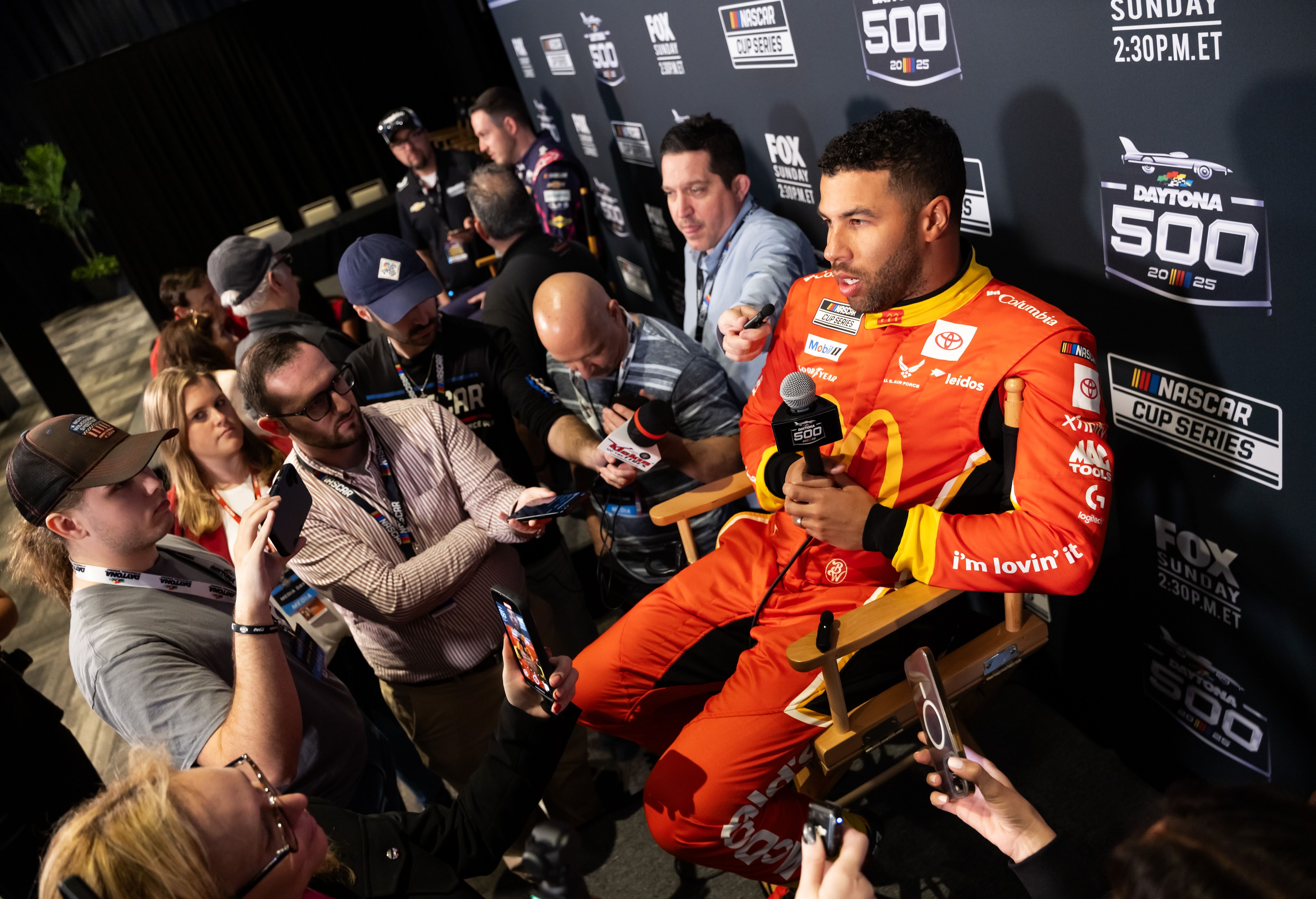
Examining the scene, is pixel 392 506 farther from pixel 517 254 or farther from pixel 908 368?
pixel 517 254

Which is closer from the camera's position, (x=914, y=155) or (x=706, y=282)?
(x=914, y=155)

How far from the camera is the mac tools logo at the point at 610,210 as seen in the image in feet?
16.3

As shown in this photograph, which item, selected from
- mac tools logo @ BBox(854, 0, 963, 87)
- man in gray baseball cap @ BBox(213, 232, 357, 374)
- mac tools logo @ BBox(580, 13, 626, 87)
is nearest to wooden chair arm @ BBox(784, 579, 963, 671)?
mac tools logo @ BBox(854, 0, 963, 87)

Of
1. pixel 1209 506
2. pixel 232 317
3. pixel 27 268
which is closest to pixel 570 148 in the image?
pixel 232 317

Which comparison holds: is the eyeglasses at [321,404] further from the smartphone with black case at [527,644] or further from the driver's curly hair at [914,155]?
the driver's curly hair at [914,155]

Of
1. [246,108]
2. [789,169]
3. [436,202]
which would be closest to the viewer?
[789,169]

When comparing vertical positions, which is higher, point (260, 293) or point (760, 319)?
point (260, 293)

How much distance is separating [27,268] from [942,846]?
46.6 ft

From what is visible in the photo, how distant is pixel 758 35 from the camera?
2697 millimetres

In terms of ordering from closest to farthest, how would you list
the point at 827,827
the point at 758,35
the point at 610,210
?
the point at 827,827, the point at 758,35, the point at 610,210

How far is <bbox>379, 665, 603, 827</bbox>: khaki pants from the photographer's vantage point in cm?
210

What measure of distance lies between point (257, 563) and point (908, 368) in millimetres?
1332

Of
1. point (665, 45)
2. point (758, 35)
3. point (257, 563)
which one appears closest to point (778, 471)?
point (257, 563)

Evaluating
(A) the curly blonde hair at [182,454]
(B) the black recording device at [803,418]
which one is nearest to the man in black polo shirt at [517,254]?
(A) the curly blonde hair at [182,454]
